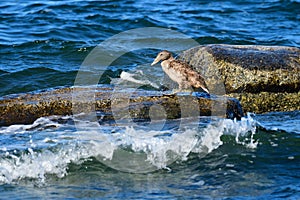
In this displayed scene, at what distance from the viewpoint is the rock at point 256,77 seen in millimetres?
8656

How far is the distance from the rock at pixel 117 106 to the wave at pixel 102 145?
0.21m

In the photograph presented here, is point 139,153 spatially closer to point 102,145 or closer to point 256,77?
point 102,145

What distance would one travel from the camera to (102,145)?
661 centimetres

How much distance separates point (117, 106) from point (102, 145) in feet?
3.31

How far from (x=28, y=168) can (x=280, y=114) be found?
3.84m

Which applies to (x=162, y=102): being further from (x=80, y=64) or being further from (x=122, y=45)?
(x=122, y=45)

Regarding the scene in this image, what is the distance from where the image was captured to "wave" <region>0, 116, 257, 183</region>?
621 centimetres

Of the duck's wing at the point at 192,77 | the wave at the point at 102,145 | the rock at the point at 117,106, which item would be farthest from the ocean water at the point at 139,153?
the duck's wing at the point at 192,77

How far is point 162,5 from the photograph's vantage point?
17422 millimetres

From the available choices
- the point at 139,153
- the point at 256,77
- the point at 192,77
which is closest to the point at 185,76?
the point at 192,77

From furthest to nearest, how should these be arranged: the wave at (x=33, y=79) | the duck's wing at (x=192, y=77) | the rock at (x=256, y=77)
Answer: the wave at (x=33, y=79) → the rock at (x=256, y=77) → the duck's wing at (x=192, y=77)

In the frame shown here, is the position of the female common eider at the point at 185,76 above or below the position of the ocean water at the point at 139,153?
above

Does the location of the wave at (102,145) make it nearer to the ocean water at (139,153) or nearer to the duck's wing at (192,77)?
the ocean water at (139,153)

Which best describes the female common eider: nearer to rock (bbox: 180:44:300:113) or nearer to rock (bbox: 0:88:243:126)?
rock (bbox: 180:44:300:113)
